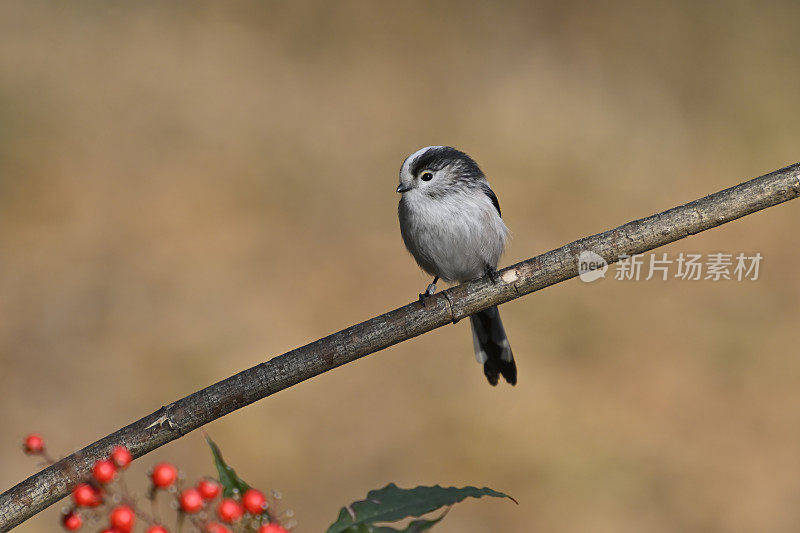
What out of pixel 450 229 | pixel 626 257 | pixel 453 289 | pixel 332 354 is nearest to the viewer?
pixel 332 354

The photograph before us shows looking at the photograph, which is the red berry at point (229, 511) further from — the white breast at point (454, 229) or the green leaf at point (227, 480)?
the white breast at point (454, 229)

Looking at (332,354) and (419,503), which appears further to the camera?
(332,354)

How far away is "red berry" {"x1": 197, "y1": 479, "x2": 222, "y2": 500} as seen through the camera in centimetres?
142

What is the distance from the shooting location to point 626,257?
273cm

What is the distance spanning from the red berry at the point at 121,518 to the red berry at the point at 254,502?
0.70 ft

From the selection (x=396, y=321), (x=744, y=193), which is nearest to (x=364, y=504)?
(x=396, y=321)

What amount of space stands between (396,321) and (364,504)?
1.22 meters

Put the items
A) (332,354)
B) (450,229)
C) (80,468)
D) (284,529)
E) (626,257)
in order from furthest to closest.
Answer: (450,229)
(626,257)
(332,354)
(80,468)
(284,529)

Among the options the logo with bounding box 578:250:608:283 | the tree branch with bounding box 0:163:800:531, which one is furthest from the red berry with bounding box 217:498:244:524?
the logo with bounding box 578:250:608:283

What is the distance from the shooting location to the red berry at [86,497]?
139 centimetres

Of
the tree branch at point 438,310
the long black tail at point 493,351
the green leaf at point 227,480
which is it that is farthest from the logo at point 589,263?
the long black tail at point 493,351

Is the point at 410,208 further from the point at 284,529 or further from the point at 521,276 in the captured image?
the point at 284,529

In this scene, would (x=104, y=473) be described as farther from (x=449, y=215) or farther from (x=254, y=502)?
(x=449, y=215)

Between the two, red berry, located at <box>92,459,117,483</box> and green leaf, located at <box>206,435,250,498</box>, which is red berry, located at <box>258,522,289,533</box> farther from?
red berry, located at <box>92,459,117,483</box>
